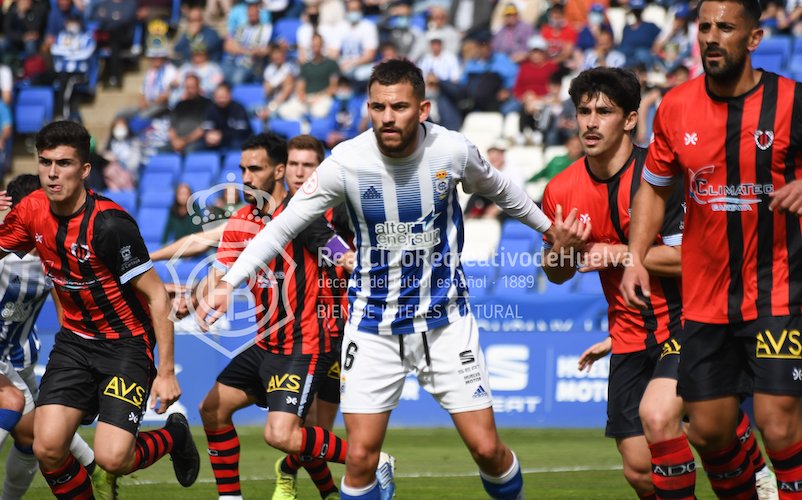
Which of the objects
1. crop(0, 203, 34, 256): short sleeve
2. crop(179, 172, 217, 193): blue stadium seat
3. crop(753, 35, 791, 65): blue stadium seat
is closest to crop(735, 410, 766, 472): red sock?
crop(0, 203, 34, 256): short sleeve

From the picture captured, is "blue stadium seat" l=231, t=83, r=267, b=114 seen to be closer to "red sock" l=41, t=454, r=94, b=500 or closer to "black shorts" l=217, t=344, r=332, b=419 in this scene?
"black shorts" l=217, t=344, r=332, b=419

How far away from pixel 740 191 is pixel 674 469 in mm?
1533

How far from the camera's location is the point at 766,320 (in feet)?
17.8

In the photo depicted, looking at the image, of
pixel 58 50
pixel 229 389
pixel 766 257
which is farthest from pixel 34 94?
pixel 766 257

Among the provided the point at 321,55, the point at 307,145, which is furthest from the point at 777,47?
the point at 307,145

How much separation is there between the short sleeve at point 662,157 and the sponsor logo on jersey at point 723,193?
7.1 inches

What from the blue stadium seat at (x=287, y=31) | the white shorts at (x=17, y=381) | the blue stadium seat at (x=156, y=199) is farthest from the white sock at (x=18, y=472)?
the blue stadium seat at (x=287, y=31)

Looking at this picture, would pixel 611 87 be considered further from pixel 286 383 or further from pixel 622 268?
pixel 286 383

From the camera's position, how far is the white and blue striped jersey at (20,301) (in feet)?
25.7

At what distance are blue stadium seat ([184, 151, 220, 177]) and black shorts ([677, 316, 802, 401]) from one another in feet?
39.0

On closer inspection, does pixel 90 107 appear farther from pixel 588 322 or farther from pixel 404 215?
pixel 404 215

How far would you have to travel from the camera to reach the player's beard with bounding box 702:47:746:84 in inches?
211

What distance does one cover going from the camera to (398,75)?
6.13 meters

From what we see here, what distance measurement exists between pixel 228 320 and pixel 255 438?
1.26 meters
